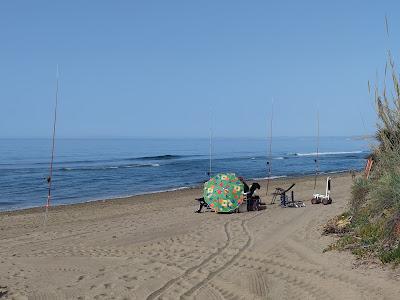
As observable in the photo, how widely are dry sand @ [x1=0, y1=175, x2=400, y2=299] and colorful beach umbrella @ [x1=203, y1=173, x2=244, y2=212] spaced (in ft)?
1.81

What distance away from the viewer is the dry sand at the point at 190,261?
21.0 ft

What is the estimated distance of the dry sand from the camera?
21.0ft

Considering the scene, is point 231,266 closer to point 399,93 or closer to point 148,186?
point 399,93

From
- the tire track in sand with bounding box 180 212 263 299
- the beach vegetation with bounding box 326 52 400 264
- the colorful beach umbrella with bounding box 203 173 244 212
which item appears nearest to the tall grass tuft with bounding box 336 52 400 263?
the beach vegetation with bounding box 326 52 400 264

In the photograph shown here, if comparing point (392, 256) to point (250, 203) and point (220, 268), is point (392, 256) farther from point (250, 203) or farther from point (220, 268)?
point (250, 203)

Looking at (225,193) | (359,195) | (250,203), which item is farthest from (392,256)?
(250,203)

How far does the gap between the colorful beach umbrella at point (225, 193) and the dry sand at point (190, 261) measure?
0.55 metres

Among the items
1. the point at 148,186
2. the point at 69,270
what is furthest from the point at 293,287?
the point at 148,186

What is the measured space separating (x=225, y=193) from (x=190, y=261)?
646cm

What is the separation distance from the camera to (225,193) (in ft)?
48.1

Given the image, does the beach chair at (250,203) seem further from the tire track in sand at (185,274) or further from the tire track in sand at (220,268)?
the tire track in sand at (185,274)

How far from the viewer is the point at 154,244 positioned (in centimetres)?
1002

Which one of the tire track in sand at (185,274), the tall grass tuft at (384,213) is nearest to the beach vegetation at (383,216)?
the tall grass tuft at (384,213)

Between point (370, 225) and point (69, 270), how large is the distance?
17.6 feet
